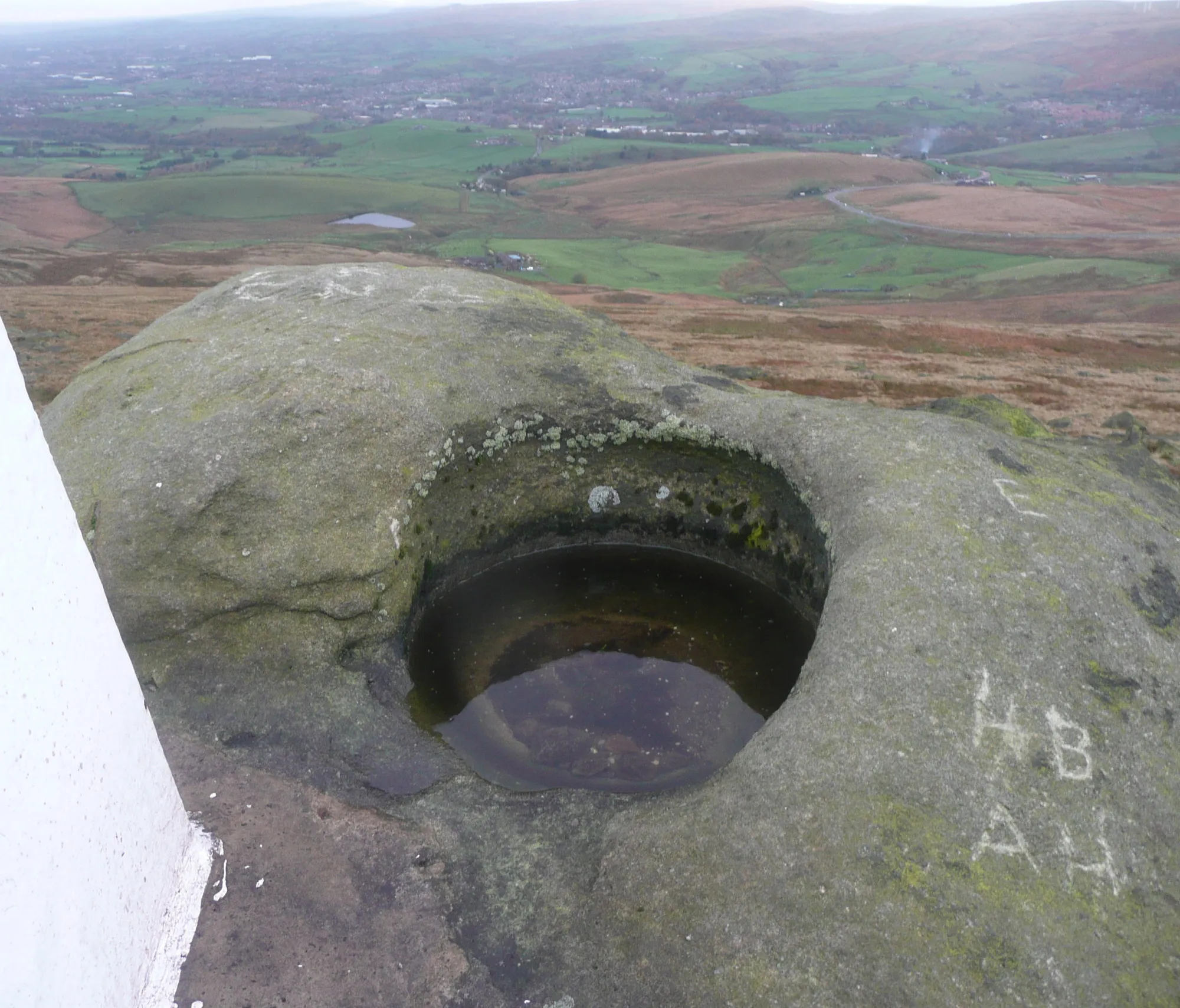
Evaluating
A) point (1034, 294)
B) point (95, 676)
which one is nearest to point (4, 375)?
point (95, 676)

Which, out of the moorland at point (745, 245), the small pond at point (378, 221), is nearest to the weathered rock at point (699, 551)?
the moorland at point (745, 245)

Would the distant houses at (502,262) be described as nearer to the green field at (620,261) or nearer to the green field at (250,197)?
the green field at (620,261)

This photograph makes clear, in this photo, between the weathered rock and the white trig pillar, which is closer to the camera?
the white trig pillar

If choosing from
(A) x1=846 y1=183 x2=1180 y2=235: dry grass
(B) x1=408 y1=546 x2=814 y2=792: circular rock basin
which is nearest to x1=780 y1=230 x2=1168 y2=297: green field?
(A) x1=846 y1=183 x2=1180 y2=235: dry grass

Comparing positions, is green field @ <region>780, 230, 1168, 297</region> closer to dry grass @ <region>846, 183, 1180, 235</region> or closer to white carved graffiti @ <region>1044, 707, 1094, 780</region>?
dry grass @ <region>846, 183, 1180, 235</region>

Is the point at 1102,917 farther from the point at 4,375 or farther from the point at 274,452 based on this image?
the point at 274,452

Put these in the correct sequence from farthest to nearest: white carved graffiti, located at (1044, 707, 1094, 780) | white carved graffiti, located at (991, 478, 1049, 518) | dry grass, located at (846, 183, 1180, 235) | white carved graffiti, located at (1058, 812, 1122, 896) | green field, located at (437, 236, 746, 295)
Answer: dry grass, located at (846, 183, 1180, 235)
green field, located at (437, 236, 746, 295)
white carved graffiti, located at (991, 478, 1049, 518)
white carved graffiti, located at (1044, 707, 1094, 780)
white carved graffiti, located at (1058, 812, 1122, 896)

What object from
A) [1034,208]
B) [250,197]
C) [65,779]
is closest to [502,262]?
[250,197]
